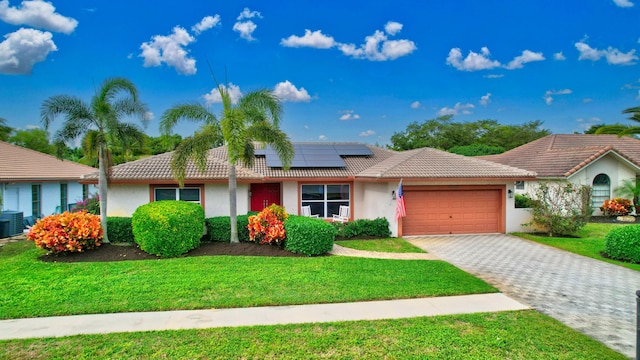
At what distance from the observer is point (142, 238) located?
1034 centimetres

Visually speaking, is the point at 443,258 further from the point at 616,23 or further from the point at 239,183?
the point at 616,23

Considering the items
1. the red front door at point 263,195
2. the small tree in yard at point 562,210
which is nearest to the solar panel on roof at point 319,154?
the red front door at point 263,195

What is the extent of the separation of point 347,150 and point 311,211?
5029 mm

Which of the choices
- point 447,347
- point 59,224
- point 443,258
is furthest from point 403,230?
point 59,224

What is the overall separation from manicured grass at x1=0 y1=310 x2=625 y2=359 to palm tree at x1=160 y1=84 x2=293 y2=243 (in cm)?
685

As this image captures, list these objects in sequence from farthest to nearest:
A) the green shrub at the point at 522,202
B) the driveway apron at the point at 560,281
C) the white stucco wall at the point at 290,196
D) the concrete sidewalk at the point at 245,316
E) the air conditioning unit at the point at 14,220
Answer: the white stucco wall at the point at 290,196 < the green shrub at the point at 522,202 < the air conditioning unit at the point at 14,220 < the driveway apron at the point at 560,281 < the concrete sidewalk at the point at 245,316

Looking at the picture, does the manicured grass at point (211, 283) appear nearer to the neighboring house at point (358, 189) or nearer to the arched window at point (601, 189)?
the neighboring house at point (358, 189)

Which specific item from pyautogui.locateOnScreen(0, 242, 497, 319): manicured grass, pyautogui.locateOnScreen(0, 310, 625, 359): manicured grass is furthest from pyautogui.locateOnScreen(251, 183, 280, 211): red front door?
pyautogui.locateOnScreen(0, 310, 625, 359): manicured grass

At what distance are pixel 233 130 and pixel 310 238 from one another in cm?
433

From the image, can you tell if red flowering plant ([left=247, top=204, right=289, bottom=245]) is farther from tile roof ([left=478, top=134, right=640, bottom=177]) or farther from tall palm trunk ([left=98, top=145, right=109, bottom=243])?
tile roof ([left=478, top=134, right=640, bottom=177])

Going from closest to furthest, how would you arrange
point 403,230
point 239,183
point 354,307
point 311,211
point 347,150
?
1. point 354,307
2. point 239,183
3. point 403,230
4. point 311,211
5. point 347,150

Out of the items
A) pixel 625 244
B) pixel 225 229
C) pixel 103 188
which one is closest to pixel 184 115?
pixel 103 188

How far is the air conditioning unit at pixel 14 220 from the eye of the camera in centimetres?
1496

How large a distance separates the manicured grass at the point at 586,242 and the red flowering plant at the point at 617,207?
3535 millimetres
